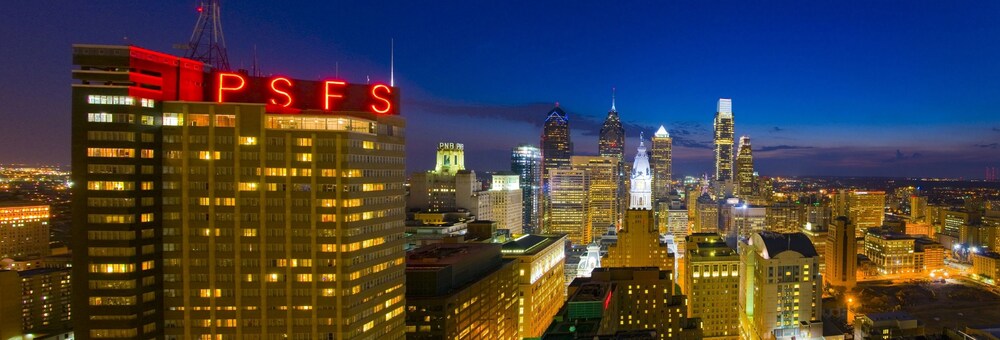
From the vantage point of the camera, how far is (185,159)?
5262 centimetres

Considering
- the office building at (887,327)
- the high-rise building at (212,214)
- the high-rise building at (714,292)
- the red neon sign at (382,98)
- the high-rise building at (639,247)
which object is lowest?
the office building at (887,327)

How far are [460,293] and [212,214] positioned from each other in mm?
31285

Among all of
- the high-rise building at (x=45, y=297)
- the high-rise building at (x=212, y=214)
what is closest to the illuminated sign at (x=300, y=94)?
the high-rise building at (x=212, y=214)

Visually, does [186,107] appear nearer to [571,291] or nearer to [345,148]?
[345,148]

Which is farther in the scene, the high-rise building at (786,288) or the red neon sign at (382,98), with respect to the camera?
the high-rise building at (786,288)

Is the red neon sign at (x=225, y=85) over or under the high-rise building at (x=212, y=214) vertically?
over

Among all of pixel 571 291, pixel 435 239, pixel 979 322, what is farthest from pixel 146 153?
pixel 979 322

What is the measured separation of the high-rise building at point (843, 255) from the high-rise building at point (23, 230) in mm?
215725

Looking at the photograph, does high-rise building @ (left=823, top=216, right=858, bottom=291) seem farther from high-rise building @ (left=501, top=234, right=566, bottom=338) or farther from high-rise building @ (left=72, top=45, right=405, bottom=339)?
high-rise building @ (left=72, top=45, right=405, bottom=339)

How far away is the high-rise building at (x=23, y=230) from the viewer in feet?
425

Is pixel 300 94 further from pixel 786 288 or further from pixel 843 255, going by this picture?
pixel 843 255

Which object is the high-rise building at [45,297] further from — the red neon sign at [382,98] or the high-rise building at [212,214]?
the red neon sign at [382,98]

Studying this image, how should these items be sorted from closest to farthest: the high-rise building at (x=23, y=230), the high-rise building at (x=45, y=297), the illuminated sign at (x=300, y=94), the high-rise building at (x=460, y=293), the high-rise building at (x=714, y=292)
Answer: the illuminated sign at (x=300, y=94), the high-rise building at (x=460, y=293), the high-rise building at (x=45, y=297), the high-rise building at (x=714, y=292), the high-rise building at (x=23, y=230)

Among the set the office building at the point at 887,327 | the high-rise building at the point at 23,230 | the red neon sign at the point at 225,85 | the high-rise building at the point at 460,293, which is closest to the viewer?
the red neon sign at the point at 225,85
